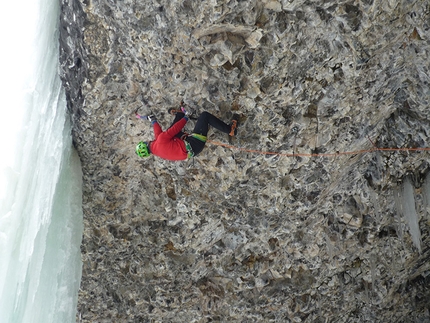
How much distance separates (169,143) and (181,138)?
251 mm

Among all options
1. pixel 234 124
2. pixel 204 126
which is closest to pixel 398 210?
pixel 234 124

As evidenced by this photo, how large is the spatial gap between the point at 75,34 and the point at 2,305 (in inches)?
160

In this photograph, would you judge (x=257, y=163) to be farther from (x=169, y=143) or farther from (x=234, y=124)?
(x=169, y=143)

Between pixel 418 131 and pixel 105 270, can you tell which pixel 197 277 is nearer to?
pixel 105 270

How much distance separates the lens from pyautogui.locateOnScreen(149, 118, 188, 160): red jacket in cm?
625

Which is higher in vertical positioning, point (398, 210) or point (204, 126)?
point (204, 126)

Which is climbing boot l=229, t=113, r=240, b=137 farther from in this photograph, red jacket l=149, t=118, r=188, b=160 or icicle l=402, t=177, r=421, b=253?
icicle l=402, t=177, r=421, b=253

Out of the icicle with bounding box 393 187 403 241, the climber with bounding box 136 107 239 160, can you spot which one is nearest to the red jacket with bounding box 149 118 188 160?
the climber with bounding box 136 107 239 160

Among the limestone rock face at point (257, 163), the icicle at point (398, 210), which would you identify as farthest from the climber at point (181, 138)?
the icicle at point (398, 210)

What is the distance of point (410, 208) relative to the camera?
7164mm

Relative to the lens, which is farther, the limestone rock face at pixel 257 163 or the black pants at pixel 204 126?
the black pants at pixel 204 126

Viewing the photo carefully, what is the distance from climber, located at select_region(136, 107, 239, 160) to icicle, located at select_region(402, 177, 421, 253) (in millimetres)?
3020

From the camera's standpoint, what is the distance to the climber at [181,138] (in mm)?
6270

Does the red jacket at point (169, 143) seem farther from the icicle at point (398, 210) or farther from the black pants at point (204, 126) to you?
the icicle at point (398, 210)
